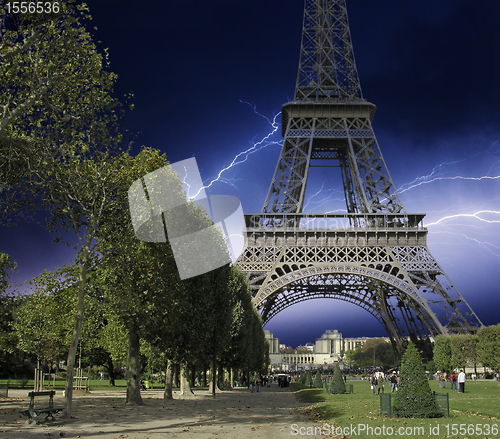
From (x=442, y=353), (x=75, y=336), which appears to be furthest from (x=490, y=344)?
(x=75, y=336)

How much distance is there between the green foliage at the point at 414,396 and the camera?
50.1ft

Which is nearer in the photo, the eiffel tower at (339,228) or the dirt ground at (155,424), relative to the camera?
the dirt ground at (155,424)

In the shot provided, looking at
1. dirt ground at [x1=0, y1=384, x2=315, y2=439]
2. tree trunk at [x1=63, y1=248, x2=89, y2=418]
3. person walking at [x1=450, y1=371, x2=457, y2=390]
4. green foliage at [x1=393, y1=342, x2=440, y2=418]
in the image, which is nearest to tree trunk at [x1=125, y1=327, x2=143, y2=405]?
dirt ground at [x1=0, y1=384, x2=315, y2=439]

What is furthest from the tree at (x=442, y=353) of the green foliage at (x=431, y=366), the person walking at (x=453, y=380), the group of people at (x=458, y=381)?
the person walking at (x=453, y=380)

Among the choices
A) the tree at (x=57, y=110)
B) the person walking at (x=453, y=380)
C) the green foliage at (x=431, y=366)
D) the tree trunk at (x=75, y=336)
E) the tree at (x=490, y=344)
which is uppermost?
the tree at (x=57, y=110)

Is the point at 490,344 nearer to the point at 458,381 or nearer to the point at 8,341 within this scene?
the point at 458,381

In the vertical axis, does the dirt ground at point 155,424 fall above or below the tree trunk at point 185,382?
above

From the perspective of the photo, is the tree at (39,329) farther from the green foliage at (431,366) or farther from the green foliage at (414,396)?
the green foliage at (431,366)

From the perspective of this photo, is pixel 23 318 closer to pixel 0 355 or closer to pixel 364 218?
pixel 0 355

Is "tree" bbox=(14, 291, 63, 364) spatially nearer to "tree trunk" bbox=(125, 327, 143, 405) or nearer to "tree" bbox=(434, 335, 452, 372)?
"tree trunk" bbox=(125, 327, 143, 405)

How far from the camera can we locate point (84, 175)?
18.5 m

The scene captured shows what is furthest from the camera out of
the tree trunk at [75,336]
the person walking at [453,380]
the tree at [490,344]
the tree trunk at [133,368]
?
the tree at [490,344]

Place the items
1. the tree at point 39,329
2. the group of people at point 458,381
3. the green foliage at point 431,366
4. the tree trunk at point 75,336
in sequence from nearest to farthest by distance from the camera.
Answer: the tree trunk at point 75,336 < the group of people at point 458,381 < the tree at point 39,329 < the green foliage at point 431,366

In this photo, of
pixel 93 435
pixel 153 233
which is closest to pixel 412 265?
pixel 153 233
